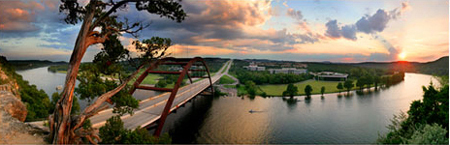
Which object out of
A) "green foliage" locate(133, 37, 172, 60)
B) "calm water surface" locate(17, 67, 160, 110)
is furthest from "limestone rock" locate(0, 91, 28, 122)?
"calm water surface" locate(17, 67, 160, 110)

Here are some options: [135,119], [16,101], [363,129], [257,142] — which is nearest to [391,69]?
[363,129]

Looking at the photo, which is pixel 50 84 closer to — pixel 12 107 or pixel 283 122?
pixel 12 107

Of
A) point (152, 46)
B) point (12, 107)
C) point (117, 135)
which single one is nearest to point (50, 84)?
point (12, 107)

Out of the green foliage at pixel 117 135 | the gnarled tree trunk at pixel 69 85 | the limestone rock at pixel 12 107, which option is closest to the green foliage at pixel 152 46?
the gnarled tree trunk at pixel 69 85

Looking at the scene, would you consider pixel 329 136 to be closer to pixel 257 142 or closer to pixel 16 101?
pixel 257 142

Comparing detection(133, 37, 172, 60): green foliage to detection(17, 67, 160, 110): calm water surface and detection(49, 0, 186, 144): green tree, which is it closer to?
detection(49, 0, 186, 144): green tree

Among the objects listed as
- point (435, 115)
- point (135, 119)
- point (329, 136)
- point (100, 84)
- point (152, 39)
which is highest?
point (152, 39)
